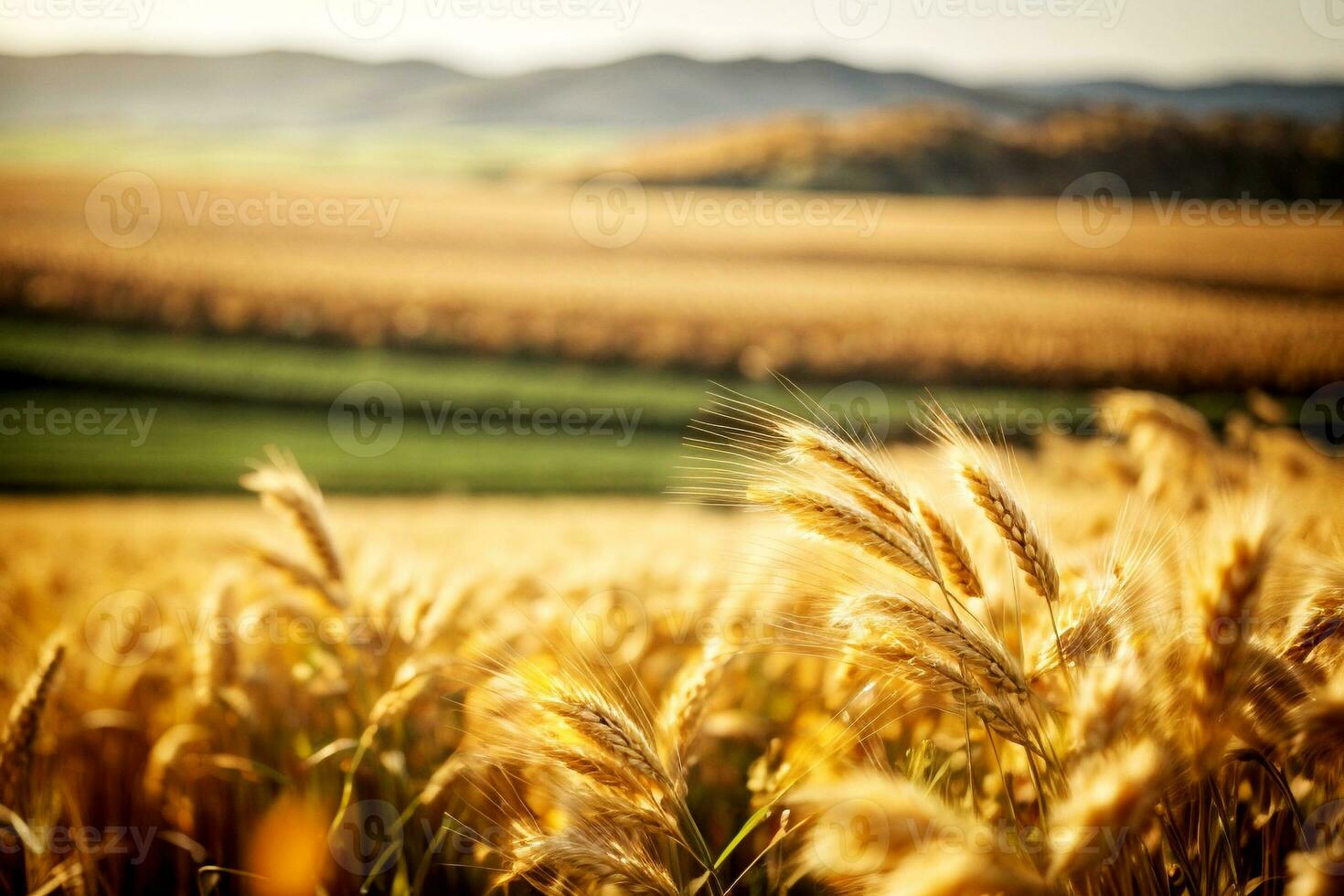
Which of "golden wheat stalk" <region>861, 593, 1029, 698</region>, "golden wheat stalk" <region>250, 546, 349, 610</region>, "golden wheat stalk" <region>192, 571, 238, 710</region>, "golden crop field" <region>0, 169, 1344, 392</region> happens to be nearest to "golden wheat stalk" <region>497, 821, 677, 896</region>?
"golden wheat stalk" <region>861, 593, 1029, 698</region>

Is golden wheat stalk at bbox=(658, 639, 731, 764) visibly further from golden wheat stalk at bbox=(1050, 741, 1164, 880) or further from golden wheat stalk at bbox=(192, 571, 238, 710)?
golden wheat stalk at bbox=(192, 571, 238, 710)

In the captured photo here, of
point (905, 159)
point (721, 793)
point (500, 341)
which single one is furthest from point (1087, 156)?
point (721, 793)

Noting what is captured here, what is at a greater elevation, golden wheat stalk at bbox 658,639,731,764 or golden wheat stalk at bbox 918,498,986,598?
golden wheat stalk at bbox 918,498,986,598

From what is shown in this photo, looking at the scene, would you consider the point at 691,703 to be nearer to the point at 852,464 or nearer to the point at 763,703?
the point at 852,464

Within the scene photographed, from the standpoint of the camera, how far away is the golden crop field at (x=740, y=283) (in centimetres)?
1382

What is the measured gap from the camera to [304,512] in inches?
58.8

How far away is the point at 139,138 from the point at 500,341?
23736 millimetres

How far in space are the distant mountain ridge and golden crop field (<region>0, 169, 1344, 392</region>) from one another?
3.04 metres

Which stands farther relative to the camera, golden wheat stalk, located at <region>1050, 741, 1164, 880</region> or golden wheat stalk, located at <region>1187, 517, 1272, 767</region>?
golden wheat stalk, located at <region>1187, 517, 1272, 767</region>

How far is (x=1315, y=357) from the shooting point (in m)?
11.3

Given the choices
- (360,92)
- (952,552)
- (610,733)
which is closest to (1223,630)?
(952,552)

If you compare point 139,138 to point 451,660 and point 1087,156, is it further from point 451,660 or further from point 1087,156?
point 451,660

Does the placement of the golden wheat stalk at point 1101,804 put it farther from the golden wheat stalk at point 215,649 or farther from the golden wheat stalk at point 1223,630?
the golden wheat stalk at point 215,649

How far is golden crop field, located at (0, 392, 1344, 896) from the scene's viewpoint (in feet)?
2.62
